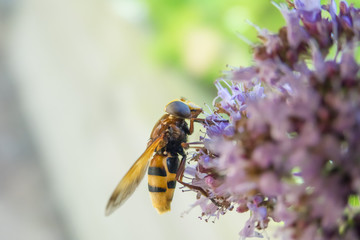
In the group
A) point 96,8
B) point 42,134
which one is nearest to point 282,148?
point 96,8

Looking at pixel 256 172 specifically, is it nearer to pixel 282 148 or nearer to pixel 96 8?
pixel 282 148

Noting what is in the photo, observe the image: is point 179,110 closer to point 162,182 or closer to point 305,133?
point 162,182

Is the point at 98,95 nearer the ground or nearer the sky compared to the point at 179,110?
nearer the sky

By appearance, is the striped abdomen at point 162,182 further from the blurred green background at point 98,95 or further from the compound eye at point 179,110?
the blurred green background at point 98,95

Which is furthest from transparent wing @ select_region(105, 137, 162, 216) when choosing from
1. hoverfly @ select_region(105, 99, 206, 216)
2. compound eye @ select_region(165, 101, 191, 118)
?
compound eye @ select_region(165, 101, 191, 118)

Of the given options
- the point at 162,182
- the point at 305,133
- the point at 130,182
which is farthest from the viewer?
the point at 162,182

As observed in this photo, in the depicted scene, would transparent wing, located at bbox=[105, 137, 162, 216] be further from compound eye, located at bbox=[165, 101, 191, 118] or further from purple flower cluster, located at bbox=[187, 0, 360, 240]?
purple flower cluster, located at bbox=[187, 0, 360, 240]

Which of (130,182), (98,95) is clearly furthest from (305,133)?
(98,95)

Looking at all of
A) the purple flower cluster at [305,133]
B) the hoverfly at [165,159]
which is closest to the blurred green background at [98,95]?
the hoverfly at [165,159]
